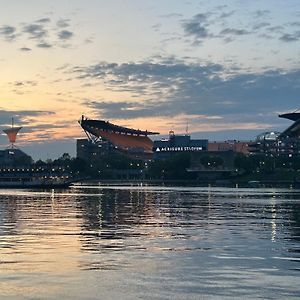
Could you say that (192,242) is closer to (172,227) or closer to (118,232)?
(118,232)

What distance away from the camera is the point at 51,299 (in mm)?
14367

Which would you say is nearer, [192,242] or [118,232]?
[192,242]

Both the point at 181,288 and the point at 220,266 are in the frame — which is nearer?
the point at 181,288

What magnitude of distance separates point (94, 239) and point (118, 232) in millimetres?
3452

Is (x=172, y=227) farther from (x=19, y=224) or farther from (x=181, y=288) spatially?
(x=181, y=288)

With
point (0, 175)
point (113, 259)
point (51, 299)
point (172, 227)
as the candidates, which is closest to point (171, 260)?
point (113, 259)

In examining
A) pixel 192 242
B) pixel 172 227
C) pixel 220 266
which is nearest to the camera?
pixel 220 266

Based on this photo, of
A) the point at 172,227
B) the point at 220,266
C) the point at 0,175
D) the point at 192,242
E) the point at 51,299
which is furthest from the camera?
the point at 0,175

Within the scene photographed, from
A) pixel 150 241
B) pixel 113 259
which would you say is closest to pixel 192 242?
pixel 150 241

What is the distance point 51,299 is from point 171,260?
6725 mm

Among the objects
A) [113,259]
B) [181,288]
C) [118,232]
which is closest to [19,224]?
[118,232]

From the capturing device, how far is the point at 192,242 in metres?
25.9

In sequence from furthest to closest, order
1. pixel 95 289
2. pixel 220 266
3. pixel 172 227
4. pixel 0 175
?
pixel 0 175 → pixel 172 227 → pixel 220 266 → pixel 95 289

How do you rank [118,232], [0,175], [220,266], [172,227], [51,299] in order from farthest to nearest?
1. [0,175]
2. [172,227]
3. [118,232]
4. [220,266]
5. [51,299]
